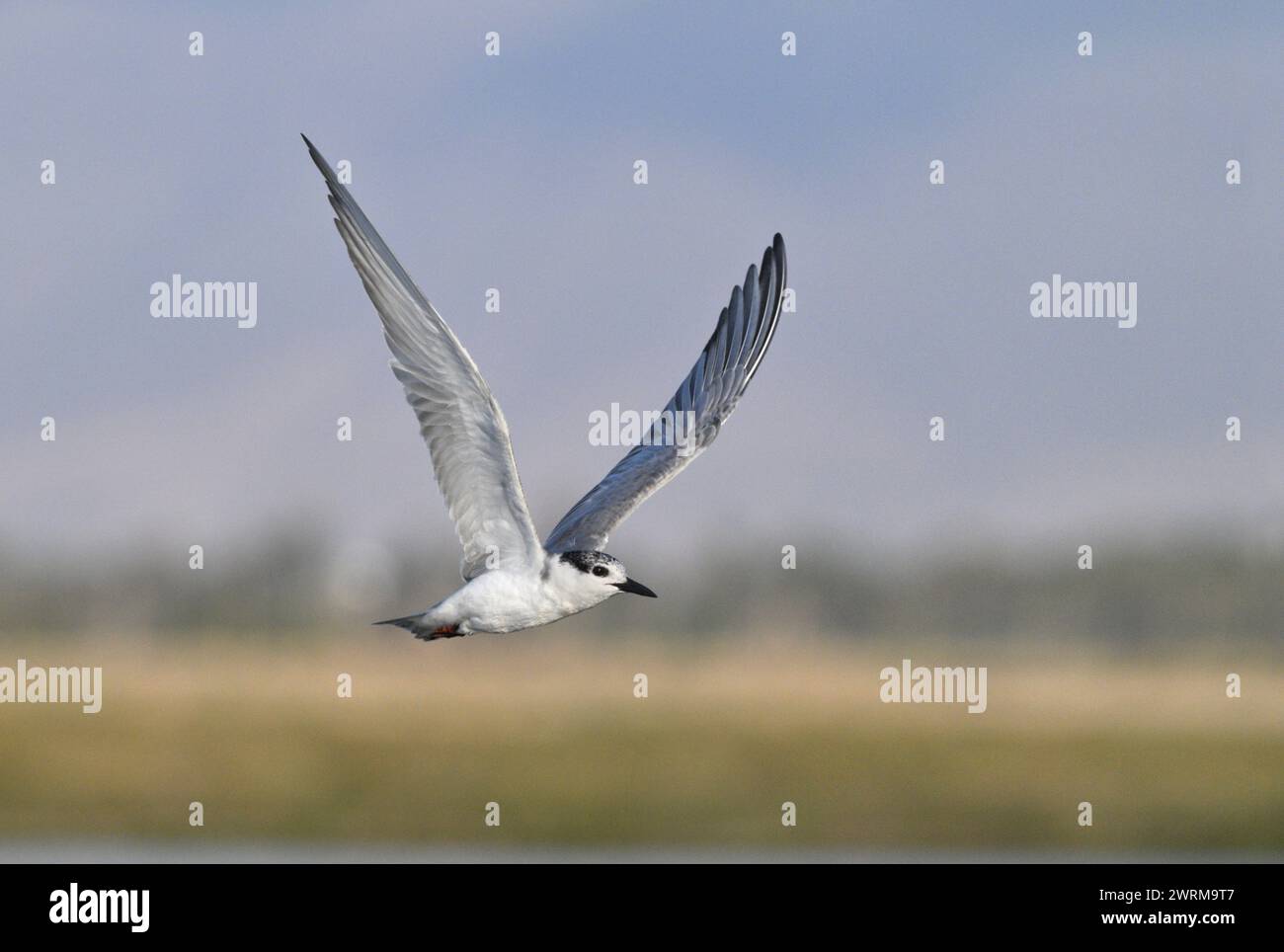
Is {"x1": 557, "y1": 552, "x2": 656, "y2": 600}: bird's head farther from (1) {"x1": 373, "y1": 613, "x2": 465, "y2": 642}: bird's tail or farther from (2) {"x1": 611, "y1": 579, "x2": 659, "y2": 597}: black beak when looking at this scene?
(1) {"x1": 373, "y1": 613, "x2": 465, "y2": 642}: bird's tail

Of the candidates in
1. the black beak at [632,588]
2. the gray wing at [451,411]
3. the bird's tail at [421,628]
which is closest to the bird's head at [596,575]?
the black beak at [632,588]

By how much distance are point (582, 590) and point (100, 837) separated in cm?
2400

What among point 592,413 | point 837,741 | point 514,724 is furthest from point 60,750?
point 592,413

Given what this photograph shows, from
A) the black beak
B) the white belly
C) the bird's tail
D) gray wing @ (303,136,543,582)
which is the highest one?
gray wing @ (303,136,543,582)

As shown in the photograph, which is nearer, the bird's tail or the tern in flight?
the tern in flight

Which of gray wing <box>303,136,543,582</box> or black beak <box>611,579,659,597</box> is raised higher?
gray wing <box>303,136,543,582</box>

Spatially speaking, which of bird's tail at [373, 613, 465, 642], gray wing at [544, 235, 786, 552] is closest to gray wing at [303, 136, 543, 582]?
bird's tail at [373, 613, 465, 642]

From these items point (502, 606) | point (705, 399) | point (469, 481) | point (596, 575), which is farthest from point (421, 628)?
point (705, 399)

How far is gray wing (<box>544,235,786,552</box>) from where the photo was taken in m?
→ 10.0

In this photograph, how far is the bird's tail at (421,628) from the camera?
8562mm

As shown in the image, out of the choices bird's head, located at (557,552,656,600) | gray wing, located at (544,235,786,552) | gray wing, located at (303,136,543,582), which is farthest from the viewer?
gray wing, located at (544,235,786,552)

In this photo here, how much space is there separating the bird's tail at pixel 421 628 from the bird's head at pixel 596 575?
0.65 m

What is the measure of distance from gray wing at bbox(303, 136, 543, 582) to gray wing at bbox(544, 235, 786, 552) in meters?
1.01

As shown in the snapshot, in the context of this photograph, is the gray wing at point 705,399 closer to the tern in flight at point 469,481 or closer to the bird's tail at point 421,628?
the tern in flight at point 469,481
